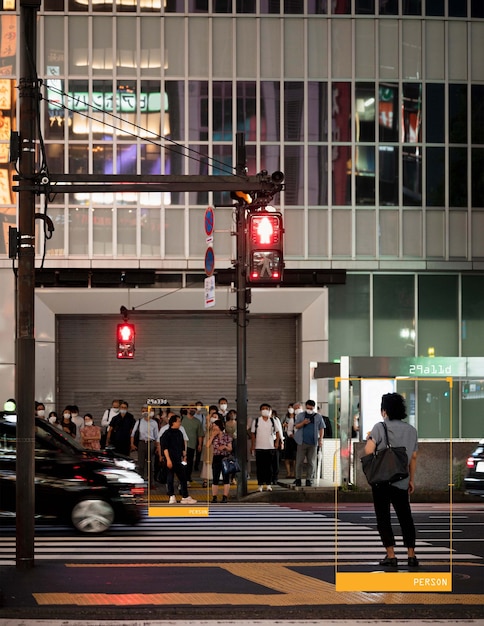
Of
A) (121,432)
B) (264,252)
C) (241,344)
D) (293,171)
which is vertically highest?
(293,171)

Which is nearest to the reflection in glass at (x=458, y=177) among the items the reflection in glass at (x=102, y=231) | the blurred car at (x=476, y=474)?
the reflection in glass at (x=102, y=231)

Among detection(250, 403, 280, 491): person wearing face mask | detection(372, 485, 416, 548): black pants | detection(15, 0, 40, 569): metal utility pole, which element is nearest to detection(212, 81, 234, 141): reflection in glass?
detection(250, 403, 280, 491): person wearing face mask

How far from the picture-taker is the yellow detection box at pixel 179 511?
21.3 m

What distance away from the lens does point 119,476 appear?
17.5m

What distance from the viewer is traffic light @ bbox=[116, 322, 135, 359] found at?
3341 cm

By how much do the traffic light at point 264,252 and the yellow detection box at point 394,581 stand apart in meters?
10.2

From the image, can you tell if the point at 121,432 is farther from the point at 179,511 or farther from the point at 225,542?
the point at 225,542

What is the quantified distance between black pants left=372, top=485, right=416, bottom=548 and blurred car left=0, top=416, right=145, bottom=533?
5.55 meters

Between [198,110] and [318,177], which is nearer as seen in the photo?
[198,110]

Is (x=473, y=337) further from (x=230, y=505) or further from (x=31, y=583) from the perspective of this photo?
(x=31, y=583)

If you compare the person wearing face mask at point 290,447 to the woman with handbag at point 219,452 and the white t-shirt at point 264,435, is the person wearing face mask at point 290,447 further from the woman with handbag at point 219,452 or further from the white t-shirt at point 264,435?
the woman with handbag at point 219,452

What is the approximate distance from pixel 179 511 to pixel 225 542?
16.6 feet

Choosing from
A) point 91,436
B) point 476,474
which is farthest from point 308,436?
point 476,474

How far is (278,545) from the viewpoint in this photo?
53.5ft
